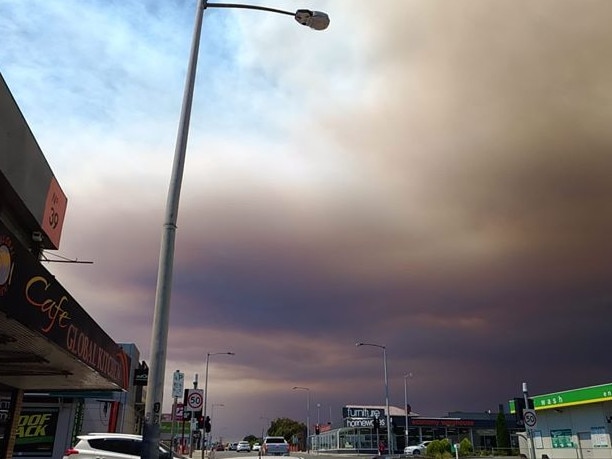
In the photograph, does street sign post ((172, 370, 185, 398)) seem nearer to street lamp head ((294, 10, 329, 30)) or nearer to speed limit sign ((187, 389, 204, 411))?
speed limit sign ((187, 389, 204, 411))

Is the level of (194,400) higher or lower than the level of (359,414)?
lower

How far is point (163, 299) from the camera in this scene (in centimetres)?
900

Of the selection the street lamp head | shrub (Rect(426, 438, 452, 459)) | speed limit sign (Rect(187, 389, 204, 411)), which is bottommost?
shrub (Rect(426, 438, 452, 459))

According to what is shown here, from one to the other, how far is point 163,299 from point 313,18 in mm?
6427

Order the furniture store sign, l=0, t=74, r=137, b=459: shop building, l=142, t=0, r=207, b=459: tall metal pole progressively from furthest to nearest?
the furniture store sign < l=142, t=0, r=207, b=459: tall metal pole < l=0, t=74, r=137, b=459: shop building

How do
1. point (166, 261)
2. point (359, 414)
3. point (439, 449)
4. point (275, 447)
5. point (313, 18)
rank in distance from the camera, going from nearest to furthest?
1. point (166, 261)
2. point (313, 18)
3. point (275, 447)
4. point (439, 449)
5. point (359, 414)

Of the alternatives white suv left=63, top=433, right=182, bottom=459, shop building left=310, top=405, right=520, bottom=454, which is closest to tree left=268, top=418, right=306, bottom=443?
shop building left=310, top=405, right=520, bottom=454

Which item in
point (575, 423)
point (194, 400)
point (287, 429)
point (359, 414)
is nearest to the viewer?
point (194, 400)

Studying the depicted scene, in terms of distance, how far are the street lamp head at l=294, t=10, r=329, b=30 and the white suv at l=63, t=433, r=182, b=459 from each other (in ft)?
39.3

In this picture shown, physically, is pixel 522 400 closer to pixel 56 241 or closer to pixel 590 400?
pixel 56 241

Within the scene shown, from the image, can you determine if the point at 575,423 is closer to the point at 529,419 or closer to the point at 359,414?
the point at 529,419

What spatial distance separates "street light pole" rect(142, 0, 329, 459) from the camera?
334 inches

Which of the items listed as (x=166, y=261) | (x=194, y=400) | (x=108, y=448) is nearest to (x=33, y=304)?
(x=166, y=261)

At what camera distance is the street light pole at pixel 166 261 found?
849 centimetres
